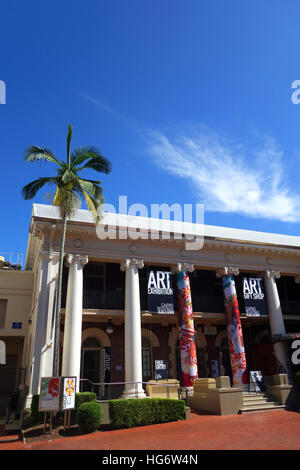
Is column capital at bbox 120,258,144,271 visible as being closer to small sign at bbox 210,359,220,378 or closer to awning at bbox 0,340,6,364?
small sign at bbox 210,359,220,378

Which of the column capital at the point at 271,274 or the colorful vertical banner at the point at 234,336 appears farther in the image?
the column capital at the point at 271,274

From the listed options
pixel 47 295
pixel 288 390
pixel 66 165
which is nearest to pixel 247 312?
pixel 288 390

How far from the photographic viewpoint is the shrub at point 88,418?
11.5m

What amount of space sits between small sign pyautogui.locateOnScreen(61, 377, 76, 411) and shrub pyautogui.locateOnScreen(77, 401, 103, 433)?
0.36 m

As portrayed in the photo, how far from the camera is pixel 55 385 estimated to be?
11422 mm

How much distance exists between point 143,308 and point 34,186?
9.46m

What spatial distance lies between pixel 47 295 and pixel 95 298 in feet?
11.5

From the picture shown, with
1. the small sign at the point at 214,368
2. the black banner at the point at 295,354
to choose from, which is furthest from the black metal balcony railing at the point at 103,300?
the black banner at the point at 295,354

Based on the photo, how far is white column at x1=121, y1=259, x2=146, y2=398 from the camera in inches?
608

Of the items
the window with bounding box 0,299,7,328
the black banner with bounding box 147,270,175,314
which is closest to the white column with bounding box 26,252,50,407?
the black banner with bounding box 147,270,175,314

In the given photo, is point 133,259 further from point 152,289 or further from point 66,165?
point 66,165

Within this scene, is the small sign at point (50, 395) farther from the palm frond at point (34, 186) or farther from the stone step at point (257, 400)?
the stone step at point (257, 400)

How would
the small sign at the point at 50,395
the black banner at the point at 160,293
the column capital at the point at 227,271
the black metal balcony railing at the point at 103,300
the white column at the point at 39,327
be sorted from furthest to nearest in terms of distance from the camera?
the column capital at the point at 227,271
the black metal balcony railing at the point at 103,300
the black banner at the point at 160,293
the white column at the point at 39,327
the small sign at the point at 50,395

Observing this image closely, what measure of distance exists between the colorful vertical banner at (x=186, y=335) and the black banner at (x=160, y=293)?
60 centimetres
